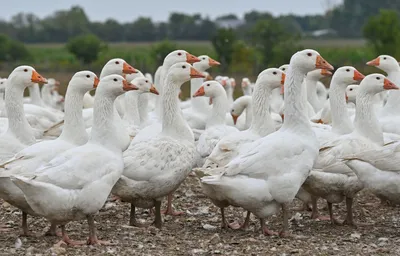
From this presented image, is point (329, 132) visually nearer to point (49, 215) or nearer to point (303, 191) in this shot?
point (303, 191)

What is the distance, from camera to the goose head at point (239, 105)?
1580 centimetres

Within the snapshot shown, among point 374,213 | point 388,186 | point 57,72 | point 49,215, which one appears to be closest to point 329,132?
point 374,213

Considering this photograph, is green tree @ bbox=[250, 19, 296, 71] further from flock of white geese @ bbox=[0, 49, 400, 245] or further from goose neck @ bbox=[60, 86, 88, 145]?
goose neck @ bbox=[60, 86, 88, 145]

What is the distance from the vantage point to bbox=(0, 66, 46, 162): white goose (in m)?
11.2

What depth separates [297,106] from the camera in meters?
10.8

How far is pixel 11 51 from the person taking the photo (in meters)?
63.9

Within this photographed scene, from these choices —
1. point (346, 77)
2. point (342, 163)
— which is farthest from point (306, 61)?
point (346, 77)

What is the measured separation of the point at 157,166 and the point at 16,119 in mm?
2279

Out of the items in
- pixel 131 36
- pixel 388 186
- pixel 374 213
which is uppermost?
pixel 388 186

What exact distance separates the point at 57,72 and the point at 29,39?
2868 inches

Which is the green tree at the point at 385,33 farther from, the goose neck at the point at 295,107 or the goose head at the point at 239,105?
the goose neck at the point at 295,107

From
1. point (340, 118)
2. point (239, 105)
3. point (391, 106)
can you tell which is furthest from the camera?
point (239, 105)

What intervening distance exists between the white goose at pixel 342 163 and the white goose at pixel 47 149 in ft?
10.3

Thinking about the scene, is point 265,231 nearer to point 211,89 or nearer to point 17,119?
point 17,119
